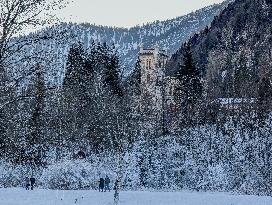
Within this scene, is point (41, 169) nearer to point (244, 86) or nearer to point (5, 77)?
point (244, 86)

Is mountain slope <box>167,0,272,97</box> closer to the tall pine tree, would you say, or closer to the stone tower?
the tall pine tree

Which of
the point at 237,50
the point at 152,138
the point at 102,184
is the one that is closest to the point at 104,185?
the point at 102,184

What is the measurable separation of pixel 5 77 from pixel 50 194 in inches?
832

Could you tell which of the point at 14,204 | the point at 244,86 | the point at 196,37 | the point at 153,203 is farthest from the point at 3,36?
the point at 196,37

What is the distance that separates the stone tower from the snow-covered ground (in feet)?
94.5

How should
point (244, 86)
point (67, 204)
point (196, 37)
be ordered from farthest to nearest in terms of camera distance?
1. point (196, 37)
2. point (244, 86)
3. point (67, 204)

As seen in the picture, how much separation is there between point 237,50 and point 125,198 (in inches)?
2887

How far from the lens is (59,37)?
9914mm

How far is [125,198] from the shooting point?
29.7m

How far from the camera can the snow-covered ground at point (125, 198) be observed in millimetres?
26953

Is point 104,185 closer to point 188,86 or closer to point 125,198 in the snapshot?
point 125,198

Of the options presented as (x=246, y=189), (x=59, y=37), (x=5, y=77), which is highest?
(x=59, y=37)

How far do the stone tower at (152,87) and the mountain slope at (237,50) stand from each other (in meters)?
5.58

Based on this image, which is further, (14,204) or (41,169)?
(41,169)
